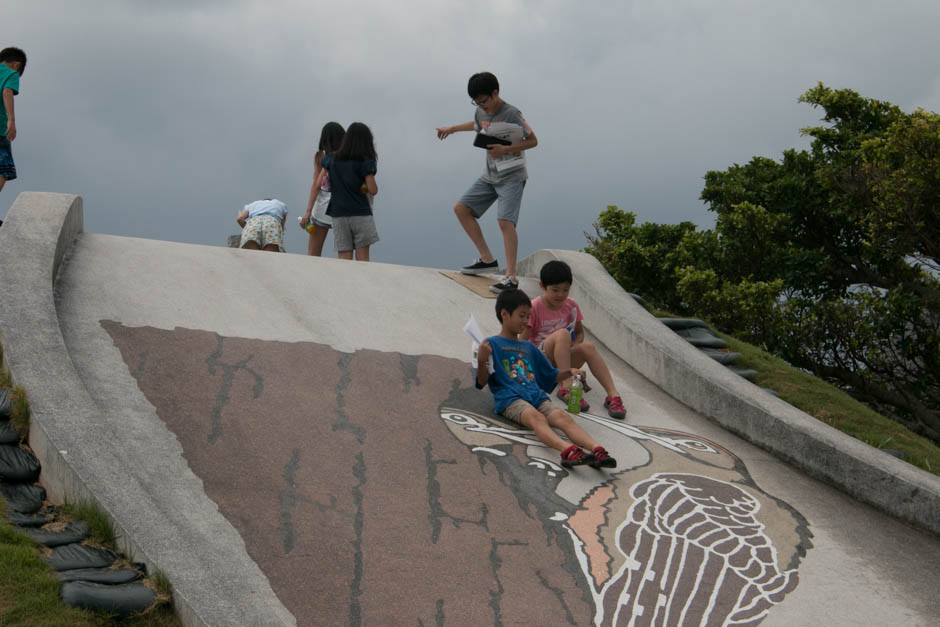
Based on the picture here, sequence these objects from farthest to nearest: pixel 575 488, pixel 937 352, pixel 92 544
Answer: pixel 937 352 < pixel 575 488 < pixel 92 544

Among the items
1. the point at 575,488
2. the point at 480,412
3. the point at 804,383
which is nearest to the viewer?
the point at 575,488

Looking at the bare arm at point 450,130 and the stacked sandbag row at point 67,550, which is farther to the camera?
the bare arm at point 450,130

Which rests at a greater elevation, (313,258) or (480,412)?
(313,258)

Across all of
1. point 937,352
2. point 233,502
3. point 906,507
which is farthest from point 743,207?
point 233,502

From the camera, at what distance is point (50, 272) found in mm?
5309

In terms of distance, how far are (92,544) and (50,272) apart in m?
2.69

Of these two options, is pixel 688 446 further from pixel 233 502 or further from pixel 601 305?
pixel 233 502

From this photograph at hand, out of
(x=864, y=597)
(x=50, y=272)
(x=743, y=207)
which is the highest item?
(x=743, y=207)

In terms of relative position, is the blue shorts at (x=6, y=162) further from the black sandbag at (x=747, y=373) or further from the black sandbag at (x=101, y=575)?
the black sandbag at (x=747, y=373)

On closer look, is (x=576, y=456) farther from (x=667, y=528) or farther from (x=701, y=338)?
(x=701, y=338)

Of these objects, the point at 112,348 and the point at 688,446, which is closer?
the point at 112,348

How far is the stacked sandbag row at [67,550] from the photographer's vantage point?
2900 mm

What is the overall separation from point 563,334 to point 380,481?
196 cm

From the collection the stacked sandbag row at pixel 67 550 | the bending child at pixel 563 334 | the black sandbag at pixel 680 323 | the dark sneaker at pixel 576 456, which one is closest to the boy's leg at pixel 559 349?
the bending child at pixel 563 334
